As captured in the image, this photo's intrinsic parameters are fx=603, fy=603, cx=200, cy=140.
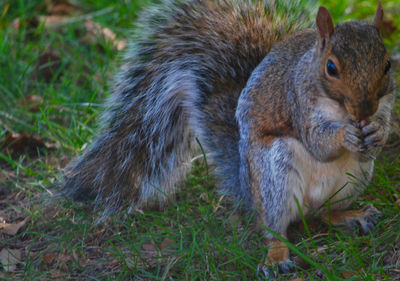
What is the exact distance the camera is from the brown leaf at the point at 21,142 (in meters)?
2.34

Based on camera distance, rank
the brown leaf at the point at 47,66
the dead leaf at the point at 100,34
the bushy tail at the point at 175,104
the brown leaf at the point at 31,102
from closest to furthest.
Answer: the bushy tail at the point at 175,104, the brown leaf at the point at 31,102, the brown leaf at the point at 47,66, the dead leaf at the point at 100,34

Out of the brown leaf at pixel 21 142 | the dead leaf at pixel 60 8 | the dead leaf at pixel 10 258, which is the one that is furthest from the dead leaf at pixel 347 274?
the dead leaf at pixel 60 8

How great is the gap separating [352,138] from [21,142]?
1332 mm

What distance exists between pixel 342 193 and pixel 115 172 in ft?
2.35

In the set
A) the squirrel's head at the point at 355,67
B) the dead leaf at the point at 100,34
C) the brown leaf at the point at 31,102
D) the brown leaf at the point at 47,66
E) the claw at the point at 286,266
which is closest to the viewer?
the squirrel's head at the point at 355,67

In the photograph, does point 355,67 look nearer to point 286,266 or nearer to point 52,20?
point 286,266

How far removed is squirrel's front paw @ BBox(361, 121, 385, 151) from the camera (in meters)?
1.56

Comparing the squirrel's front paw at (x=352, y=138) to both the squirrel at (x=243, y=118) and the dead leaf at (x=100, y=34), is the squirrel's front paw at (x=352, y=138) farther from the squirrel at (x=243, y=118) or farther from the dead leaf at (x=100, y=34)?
the dead leaf at (x=100, y=34)

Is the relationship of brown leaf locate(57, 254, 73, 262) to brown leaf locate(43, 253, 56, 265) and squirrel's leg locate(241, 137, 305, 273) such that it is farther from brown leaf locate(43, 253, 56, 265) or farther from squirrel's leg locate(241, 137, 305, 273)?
squirrel's leg locate(241, 137, 305, 273)

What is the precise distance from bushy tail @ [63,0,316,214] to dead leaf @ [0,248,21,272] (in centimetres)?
25

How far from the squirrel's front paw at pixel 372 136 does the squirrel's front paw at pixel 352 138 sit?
0.01m

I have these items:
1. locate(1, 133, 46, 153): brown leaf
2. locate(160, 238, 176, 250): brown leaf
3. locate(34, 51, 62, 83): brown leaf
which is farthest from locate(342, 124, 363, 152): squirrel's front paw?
locate(34, 51, 62, 83): brown leaf

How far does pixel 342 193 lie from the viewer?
1.82 meters

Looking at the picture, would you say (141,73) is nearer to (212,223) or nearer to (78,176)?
(78,176)
